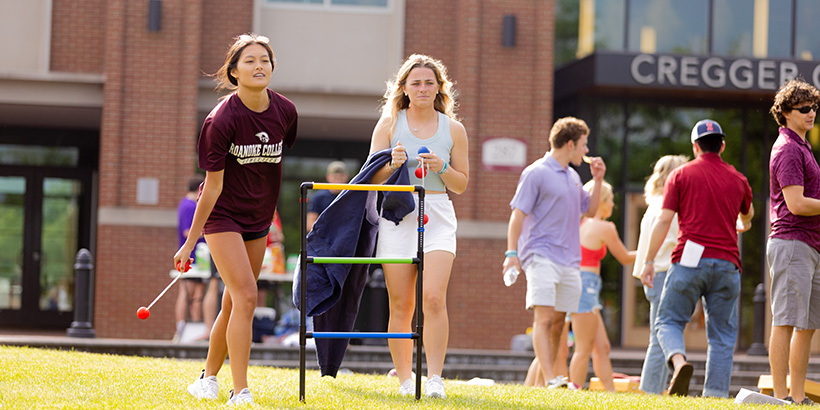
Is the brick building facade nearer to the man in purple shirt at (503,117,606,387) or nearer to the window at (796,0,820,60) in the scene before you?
the window at (796,0,820,60)

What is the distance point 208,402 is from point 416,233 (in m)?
1.53

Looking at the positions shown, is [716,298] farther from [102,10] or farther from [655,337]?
[102,10]

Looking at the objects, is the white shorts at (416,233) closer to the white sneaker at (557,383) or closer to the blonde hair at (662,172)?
the white sneaker at (557,383)

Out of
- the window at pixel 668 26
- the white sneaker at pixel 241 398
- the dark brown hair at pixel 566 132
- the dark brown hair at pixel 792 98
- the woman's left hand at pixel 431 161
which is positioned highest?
the window at pixel 668 26

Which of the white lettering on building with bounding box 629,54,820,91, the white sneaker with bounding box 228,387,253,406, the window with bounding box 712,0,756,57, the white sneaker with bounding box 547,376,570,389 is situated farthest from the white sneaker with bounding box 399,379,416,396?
the window with bounding box 712,0,756,57

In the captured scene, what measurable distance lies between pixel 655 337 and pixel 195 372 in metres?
3.41

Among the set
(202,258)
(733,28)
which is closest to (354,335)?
(202,258)

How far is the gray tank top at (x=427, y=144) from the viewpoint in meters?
5.93

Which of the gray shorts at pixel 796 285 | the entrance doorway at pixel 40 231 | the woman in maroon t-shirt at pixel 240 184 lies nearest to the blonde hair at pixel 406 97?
the woman in maroon t-shirt at pixel 240 184

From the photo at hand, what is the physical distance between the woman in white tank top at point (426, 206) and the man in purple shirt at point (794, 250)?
7.21 ft

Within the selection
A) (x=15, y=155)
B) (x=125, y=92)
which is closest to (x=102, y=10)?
(x=125, y=92)

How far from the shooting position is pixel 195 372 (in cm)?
714

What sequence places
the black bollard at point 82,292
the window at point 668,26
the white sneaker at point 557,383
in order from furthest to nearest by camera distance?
the window at point 668,26 → the black bollard at point 82,292 → the white sneaker at point 557,383

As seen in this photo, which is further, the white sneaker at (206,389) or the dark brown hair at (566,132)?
the dark brown hair at (566,132)
